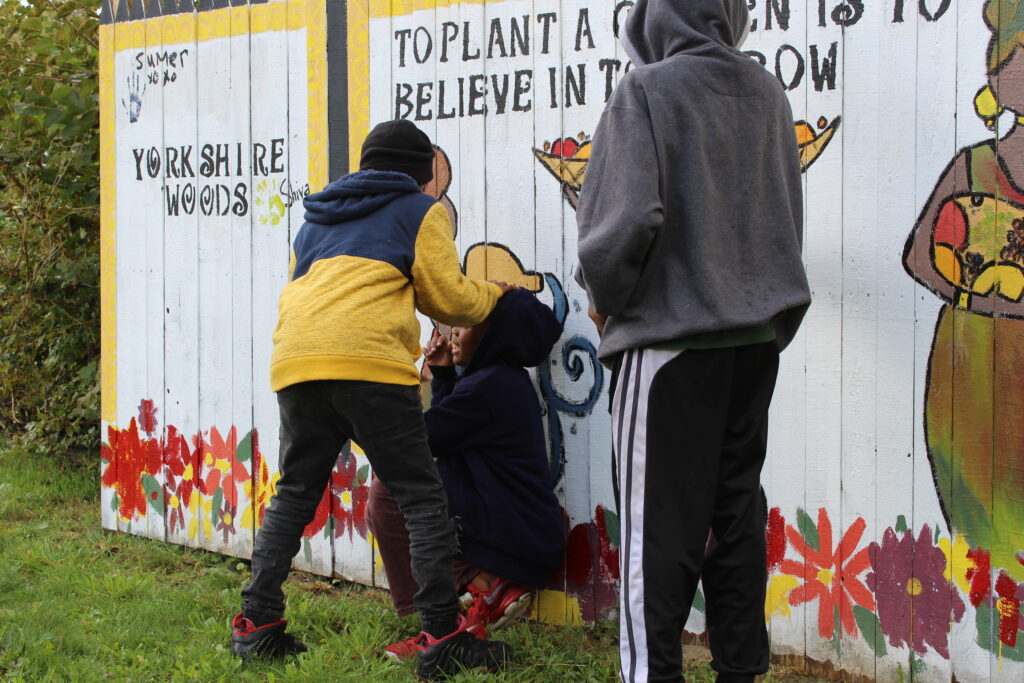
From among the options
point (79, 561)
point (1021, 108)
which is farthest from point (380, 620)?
point (1021, 108)

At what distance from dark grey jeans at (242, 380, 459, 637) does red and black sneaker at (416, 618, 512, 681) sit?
34 mm

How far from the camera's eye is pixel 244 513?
14.3 feet

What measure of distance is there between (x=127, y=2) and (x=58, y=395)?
89.6 inches

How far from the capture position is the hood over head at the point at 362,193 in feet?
10.2

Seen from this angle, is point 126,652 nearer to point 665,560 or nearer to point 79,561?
point 79,561

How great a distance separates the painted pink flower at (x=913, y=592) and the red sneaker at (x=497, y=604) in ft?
3.55

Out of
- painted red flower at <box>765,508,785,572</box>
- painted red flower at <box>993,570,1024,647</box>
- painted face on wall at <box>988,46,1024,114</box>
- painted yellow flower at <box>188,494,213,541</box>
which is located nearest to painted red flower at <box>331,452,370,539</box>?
painted yellow flower at <box>188,494,213,541</box>

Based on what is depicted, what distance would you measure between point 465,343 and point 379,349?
0.46 m

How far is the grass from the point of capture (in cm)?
317

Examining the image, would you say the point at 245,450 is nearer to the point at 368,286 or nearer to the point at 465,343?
the point at 465,343

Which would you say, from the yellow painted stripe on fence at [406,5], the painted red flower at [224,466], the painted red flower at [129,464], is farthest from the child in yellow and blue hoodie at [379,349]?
the painted red flower at [129,464]

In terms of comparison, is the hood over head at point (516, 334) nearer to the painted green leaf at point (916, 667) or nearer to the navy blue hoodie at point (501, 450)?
the navy blue hoodie at point (501, 450)

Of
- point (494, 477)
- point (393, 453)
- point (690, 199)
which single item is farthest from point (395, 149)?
point (690, 199)

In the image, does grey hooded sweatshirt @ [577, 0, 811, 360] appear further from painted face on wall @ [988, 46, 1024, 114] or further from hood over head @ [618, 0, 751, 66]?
painted face on wall @ [988, 46, 1024, 114]
